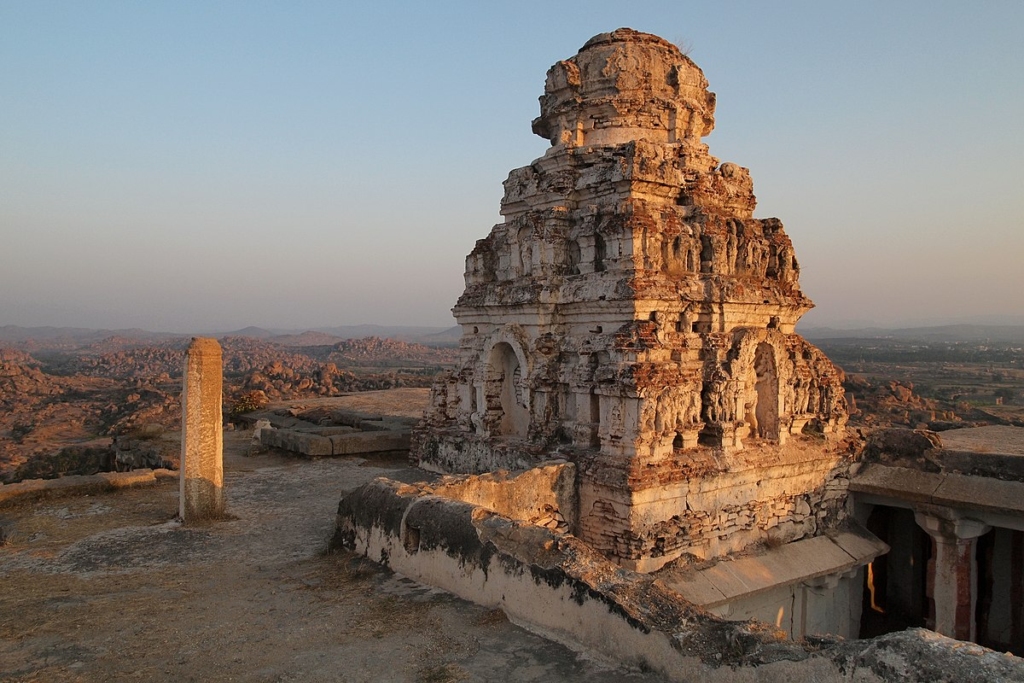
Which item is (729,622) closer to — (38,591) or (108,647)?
(108,647)

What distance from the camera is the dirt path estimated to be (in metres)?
5.35

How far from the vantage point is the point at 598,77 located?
1222cm

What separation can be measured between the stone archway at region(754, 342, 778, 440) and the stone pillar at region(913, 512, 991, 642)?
2.58 m

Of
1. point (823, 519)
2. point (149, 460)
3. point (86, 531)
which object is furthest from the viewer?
point (149, 460)

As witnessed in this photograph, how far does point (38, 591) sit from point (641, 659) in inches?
230

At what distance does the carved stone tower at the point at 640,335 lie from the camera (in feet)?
32.0

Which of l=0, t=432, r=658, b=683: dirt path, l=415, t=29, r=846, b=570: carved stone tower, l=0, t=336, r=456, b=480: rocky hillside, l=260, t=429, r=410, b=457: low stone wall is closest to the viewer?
l=0, t=432, r=658, b=683: dirt path

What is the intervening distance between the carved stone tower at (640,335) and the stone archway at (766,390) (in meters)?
0.03

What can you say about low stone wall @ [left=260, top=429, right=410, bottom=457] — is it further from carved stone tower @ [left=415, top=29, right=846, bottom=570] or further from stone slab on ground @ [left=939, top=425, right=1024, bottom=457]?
stone slab on ground @ [left=939, top=425, right=1024, bottom=457]

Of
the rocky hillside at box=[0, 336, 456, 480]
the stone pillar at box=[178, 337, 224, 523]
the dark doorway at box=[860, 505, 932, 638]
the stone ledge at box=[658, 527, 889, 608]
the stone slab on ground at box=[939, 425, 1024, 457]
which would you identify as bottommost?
the dark doorway at box=[860, 505, 932, 638]

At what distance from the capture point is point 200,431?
364 inches

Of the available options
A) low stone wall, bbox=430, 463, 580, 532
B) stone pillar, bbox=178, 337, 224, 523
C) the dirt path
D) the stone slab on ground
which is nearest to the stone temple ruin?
low stone wall, bbox=430, 463, 580, 532

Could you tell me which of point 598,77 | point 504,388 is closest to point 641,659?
point 504,388

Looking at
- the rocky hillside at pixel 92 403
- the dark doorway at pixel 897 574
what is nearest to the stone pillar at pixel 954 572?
the dark doorway at pixel 897 574
